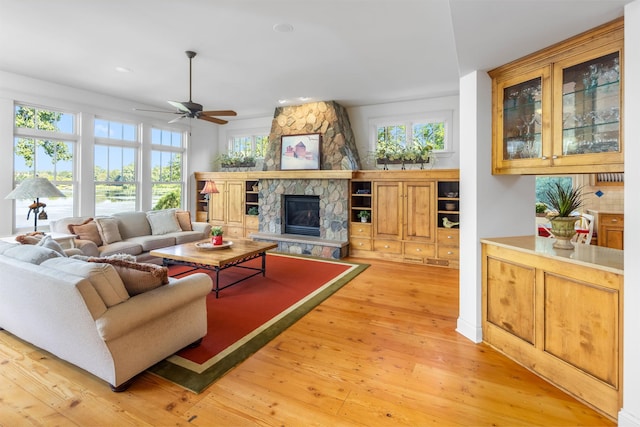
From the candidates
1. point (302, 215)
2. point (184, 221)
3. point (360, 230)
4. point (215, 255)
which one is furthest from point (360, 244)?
point (184, 221)

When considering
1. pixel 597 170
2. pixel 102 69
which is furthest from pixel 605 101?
pixel 102 69

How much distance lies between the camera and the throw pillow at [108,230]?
4.67m

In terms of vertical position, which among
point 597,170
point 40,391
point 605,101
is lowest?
point 40,391

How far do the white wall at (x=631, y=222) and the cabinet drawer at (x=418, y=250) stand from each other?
371 cm

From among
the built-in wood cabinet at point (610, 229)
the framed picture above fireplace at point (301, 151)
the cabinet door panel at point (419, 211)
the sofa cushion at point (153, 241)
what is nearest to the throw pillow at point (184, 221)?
the sofa cushion at point (153, 241)

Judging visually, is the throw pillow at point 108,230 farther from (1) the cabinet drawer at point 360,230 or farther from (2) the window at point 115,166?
(1) the cabinet drawer at point 360,230

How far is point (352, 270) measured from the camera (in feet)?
16.4

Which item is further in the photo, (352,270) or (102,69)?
(352,270)

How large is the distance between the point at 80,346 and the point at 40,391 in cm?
33

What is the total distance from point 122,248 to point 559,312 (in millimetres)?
5107

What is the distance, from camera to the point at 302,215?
6762 mm

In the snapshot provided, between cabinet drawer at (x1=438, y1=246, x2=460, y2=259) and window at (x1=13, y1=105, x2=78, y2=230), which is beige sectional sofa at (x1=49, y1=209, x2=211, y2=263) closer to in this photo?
window at (x1=13, y1=105, x2=78, y2=230)

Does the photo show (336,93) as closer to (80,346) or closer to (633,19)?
(633,19)

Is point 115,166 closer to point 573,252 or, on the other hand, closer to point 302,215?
point 302,215
